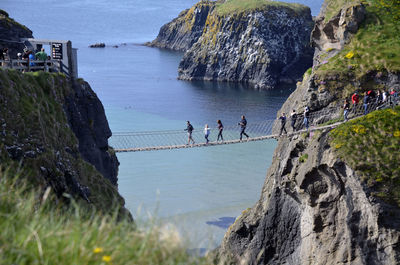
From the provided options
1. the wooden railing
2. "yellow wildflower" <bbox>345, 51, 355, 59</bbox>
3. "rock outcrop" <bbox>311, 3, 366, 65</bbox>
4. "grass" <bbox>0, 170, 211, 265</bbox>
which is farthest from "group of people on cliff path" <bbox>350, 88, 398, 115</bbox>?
"grass" <bbox>0, 170, 211, 265</bbox>

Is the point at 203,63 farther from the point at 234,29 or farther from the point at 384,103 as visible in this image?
the point at 384,103

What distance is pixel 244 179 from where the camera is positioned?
4878 centimetres

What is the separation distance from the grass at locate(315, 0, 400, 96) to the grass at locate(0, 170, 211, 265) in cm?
2415

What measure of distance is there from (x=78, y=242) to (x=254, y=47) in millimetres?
97114

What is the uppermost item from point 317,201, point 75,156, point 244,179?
point 75,156

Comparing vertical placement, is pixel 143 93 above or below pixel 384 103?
below

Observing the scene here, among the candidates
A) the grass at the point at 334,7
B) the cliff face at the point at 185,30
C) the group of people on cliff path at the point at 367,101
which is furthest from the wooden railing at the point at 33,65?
the cliff face at the point at 185,30

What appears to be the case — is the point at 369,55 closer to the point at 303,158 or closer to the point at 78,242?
the point at 303,158

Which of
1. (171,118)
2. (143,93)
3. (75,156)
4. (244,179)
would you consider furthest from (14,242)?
(143,93)

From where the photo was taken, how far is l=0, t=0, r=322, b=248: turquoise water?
1642 inches

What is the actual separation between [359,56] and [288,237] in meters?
10.3

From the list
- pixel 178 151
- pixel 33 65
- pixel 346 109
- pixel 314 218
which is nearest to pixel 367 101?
pixel 346 109

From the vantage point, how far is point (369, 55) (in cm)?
3162

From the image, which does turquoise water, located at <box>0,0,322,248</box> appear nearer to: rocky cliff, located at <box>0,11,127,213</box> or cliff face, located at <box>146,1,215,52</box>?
rocky cliff, located at <box>0,11,127,213</box>
